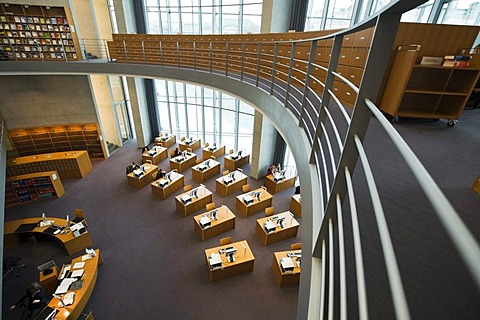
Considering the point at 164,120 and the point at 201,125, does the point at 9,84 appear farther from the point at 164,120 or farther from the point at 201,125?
the point at 201,125

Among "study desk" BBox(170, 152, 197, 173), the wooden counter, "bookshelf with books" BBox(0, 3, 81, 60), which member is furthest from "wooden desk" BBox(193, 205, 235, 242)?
"bookshelf with books" BBox(0, 3, 81, 60)

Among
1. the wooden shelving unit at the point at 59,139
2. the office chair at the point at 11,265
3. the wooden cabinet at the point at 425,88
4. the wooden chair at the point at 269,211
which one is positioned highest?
the wooden cabinet at the point at 425,88

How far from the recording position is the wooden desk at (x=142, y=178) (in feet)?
27.6

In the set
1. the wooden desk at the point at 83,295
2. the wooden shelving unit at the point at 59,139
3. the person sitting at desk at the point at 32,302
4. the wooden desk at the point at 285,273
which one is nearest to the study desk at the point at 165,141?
the wooden shelving unit at the point at 59,139

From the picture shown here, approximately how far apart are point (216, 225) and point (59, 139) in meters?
7.66

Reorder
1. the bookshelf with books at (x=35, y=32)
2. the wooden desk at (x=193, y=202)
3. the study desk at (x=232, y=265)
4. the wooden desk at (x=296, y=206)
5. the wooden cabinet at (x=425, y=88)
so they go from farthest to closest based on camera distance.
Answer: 1. the bookshelf with books at (x=35, y=32)
2. the wooden desk at (x=296, y=206)
3. the wooden desk at (x=193, y=202)
4. the study desk at (x=232, y=265)
5. the wooden cabinet at (x=425, y=88)

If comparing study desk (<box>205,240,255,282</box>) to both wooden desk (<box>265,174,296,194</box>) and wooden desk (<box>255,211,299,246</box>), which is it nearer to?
wooden desk (<box>255,211,299,246</box>)

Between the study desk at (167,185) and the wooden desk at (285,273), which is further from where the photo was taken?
the study desk at (167,185)

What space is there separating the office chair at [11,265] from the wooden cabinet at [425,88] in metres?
8.04

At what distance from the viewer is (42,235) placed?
21.0 ft

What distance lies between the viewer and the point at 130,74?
7.95m

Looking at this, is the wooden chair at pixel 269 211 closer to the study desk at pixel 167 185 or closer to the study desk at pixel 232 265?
the study desk at pixel 232 265

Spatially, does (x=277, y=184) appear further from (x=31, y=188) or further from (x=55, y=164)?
(x=31, y=188)

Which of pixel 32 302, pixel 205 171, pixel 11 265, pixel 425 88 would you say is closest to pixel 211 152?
pixel 205 171
